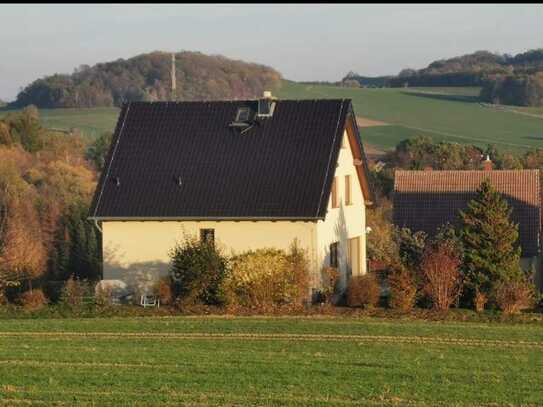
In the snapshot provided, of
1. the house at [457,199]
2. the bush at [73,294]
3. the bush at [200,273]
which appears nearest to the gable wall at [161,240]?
Answer: the bush at [200,273]

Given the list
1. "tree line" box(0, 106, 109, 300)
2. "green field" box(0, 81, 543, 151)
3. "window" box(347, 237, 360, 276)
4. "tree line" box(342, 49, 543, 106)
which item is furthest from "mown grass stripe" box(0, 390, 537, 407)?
"tree line" box(342, 49, 543, 106)

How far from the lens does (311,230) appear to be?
30438 mm

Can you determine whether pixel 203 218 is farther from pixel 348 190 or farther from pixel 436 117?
pixel 436 117

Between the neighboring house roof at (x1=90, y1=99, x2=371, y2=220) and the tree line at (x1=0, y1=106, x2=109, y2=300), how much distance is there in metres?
3.90

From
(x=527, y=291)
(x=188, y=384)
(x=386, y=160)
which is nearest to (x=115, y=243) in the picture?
(x=527, y=291)

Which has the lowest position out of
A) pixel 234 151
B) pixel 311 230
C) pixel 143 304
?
pixel 143 304

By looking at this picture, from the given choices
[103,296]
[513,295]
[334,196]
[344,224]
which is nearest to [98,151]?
[344,224]

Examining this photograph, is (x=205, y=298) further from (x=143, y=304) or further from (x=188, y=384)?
(x=188, y=384)

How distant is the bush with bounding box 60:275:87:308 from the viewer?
29500mm

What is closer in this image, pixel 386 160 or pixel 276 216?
pixel 276 216

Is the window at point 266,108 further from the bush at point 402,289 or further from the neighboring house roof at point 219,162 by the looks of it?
the bush at point 402,289

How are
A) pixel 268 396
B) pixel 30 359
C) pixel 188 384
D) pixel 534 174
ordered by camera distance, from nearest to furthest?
1. pixel 268 396
2. pixel 188 384
3. pixel 30 359
4. pixel 534 174

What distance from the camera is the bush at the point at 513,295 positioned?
28828mm

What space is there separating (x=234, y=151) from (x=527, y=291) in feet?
30.8
